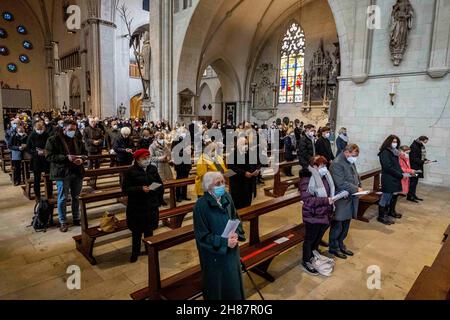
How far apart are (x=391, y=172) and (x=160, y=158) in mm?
4259

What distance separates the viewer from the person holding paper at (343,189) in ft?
11.5

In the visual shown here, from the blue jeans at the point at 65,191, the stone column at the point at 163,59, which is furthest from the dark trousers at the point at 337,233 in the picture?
the stone column at the point at 163,59

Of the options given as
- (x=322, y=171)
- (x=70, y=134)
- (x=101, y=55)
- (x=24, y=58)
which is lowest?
(x=322, y=171)

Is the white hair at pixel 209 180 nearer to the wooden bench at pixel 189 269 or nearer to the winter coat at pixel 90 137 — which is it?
the wooden bench at pixel 189 269

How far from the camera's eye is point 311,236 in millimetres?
3252

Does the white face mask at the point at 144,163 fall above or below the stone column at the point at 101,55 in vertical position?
below

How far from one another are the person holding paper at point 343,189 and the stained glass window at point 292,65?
15049 mm

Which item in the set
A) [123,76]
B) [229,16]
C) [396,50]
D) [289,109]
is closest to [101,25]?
[123,76]

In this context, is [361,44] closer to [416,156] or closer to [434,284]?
[416,156]

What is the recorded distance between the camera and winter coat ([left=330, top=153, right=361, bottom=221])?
3508 millimetres

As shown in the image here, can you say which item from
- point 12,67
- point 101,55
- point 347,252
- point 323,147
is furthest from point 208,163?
point 12,67

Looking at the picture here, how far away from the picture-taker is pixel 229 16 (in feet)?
52.5

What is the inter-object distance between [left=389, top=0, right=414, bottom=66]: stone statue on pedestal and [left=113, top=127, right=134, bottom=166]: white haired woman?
7.68 metres

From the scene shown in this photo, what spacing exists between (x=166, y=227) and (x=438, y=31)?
847 centimetres
